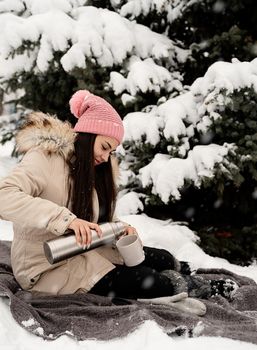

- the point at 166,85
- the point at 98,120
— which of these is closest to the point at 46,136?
the point at 98,120

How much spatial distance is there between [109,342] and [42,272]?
0.65 m

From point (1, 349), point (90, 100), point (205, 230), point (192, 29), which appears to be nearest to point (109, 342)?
point (1, 349)

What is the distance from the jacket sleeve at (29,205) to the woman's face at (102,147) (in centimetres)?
39

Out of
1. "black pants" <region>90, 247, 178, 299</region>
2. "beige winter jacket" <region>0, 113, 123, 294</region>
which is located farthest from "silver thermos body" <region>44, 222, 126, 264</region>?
"black pants" <region>90, 247, 178, 299</region>

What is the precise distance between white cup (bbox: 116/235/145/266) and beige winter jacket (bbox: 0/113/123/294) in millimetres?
119

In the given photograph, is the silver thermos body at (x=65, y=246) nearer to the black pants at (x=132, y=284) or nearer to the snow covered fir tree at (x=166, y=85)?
the black pants at (x=132, y=284)

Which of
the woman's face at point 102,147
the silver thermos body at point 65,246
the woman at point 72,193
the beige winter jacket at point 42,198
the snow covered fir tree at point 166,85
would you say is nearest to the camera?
the silver thermos body at point 65,246

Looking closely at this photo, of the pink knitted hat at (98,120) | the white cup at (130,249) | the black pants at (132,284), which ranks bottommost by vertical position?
the black pants at (132,284)

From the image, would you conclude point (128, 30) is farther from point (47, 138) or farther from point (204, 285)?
point (204, 285)

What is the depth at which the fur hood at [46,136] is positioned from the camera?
283cm

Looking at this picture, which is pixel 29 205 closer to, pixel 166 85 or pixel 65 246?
pixel 65 246

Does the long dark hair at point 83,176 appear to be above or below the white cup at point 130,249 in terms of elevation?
above

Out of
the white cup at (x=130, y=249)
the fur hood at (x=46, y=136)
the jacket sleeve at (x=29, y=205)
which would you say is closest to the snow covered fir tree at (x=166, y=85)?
the white cup at (x=130, y=249)

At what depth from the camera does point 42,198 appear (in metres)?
2.75
